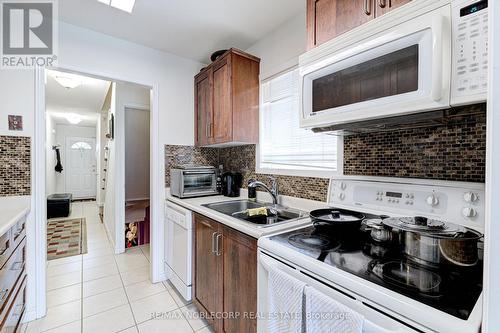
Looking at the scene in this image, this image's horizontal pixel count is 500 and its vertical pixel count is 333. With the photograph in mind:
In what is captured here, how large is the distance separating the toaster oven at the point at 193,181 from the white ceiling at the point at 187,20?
50.8 inches

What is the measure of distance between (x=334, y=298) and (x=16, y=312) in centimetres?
204

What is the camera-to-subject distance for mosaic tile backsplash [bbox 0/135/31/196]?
1731mm

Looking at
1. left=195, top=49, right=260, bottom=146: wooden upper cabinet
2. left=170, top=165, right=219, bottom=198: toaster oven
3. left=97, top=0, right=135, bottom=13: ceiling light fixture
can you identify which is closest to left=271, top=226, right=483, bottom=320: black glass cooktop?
left=195, top=49, right=260, bottom=146: wooden upper cabinet

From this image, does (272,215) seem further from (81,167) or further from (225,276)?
(81,167)

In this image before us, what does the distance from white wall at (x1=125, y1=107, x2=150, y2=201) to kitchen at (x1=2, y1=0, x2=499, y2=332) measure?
1.51 m

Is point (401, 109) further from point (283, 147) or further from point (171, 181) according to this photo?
point (171, 181)

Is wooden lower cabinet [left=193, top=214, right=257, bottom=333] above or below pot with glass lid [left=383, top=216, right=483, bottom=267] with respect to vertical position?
below

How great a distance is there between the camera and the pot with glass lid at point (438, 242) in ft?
2.56

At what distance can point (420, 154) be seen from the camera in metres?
1.16

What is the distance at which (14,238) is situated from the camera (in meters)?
1.45

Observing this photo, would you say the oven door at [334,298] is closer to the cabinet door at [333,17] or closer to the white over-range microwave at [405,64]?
the white over-range microwave at [405,64]

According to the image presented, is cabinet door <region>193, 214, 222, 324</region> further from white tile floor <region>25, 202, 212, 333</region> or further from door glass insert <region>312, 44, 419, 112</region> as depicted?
door glass insert <region>312, 44, 419, 112</region>

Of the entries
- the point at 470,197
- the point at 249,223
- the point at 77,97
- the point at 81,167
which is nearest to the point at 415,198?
the point at 470,197

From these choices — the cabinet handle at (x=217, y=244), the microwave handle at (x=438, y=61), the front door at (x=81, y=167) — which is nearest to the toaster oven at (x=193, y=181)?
the cabinet handle at (x=217, y=244)
